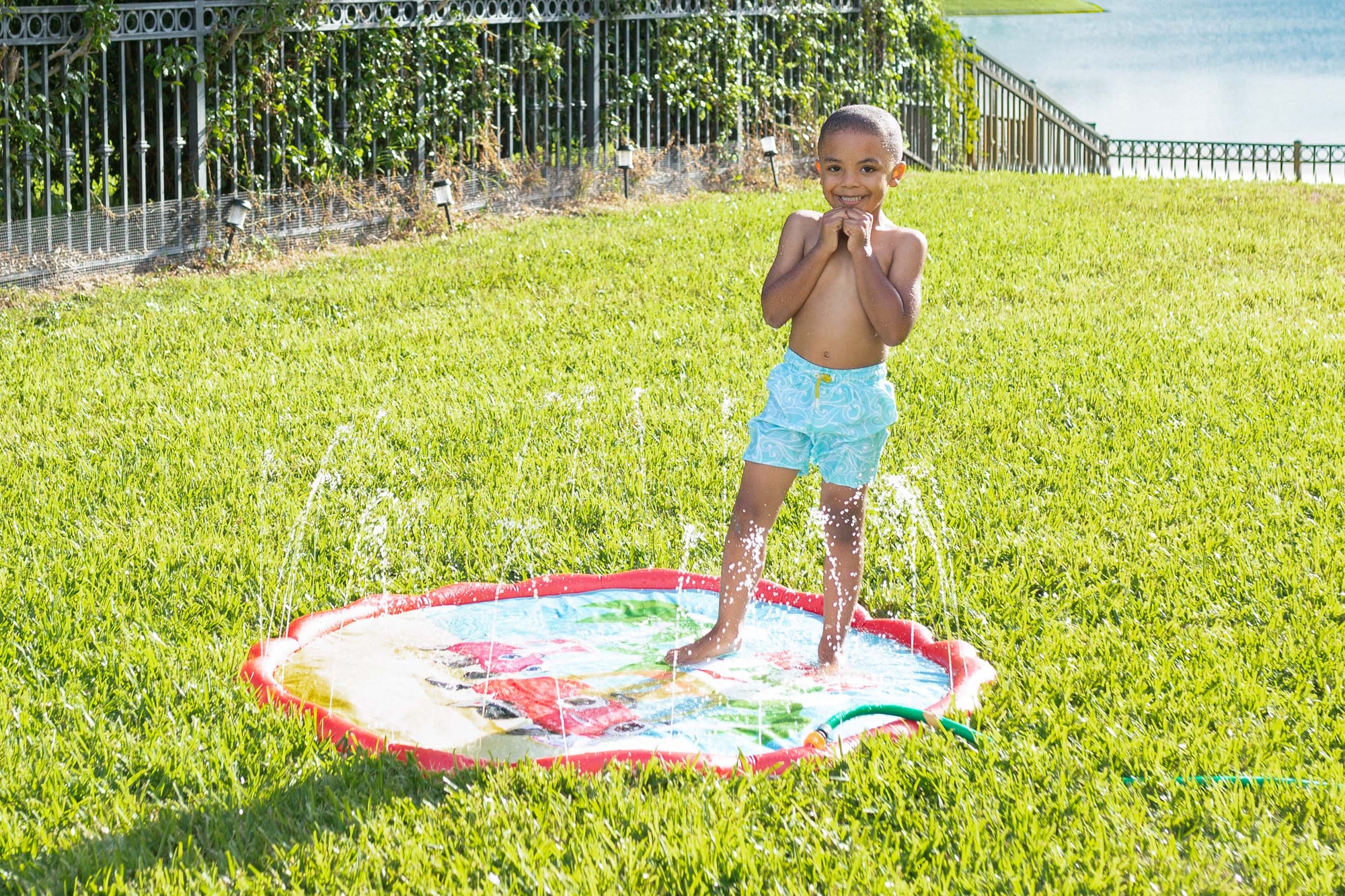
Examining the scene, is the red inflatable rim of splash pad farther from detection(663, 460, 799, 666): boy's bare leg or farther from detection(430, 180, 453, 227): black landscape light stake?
detection(430, 180, 453, 227): black landscape light stake

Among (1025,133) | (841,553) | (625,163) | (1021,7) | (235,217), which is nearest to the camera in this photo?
(841,553)

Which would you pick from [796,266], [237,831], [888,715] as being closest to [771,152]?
[796,266]

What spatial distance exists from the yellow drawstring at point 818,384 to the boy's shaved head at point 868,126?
0.55 m

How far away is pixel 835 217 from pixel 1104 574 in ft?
5.17

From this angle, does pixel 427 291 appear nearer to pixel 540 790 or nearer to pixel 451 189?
pixel 451 189

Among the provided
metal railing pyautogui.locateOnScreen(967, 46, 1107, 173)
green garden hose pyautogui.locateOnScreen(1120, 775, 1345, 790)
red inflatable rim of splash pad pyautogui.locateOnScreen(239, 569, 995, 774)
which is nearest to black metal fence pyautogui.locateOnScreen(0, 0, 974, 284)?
metal railing pyautogui.locateOnScreen(967, 46, 1107, 173)

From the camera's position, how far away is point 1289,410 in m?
6.11

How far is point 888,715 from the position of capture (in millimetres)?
3305

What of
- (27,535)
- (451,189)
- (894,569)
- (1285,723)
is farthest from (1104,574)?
(451,189)

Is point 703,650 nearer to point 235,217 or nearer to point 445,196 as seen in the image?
point 235,217

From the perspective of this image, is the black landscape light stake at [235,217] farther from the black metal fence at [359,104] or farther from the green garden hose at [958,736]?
the green garden hose at [958,736]

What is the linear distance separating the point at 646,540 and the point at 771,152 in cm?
830

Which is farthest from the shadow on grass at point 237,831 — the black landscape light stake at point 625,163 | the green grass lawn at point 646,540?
the black landscape light stake at point 625,163

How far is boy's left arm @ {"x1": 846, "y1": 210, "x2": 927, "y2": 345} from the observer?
11.4 feet
